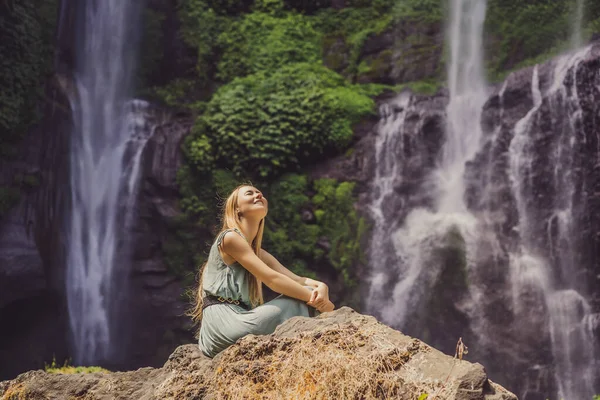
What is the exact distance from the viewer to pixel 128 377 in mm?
3877

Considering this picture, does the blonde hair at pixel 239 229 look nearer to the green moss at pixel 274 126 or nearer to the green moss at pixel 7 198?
the green moss at pixel 274 126

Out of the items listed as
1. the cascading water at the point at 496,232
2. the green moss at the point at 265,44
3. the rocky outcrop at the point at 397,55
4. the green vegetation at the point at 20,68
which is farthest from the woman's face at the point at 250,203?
the green moss at the point at 265,44

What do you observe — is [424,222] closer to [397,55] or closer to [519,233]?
[519,233]

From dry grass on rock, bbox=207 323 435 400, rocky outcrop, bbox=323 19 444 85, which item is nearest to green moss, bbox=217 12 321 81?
rocky outcrop, bbox=323 19 444 85

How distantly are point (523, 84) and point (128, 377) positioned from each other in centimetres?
889

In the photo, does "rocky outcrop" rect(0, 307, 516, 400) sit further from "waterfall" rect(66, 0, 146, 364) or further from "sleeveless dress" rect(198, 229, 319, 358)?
"waterfall" rect(66, 0, 146, 364)

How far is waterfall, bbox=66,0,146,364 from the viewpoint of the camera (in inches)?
459

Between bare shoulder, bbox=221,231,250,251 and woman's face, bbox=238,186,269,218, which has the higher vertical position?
woman's face, bbox=238,186,269,218

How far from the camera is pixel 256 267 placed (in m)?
3.54

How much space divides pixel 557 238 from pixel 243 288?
7.23m

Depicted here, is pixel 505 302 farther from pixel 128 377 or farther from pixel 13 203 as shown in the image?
pixel 13 203

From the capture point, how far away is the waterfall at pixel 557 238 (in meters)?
8.79

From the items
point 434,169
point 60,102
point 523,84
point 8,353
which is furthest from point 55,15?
point 523,84

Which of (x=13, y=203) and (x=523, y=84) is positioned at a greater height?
(x=523, y=84)
